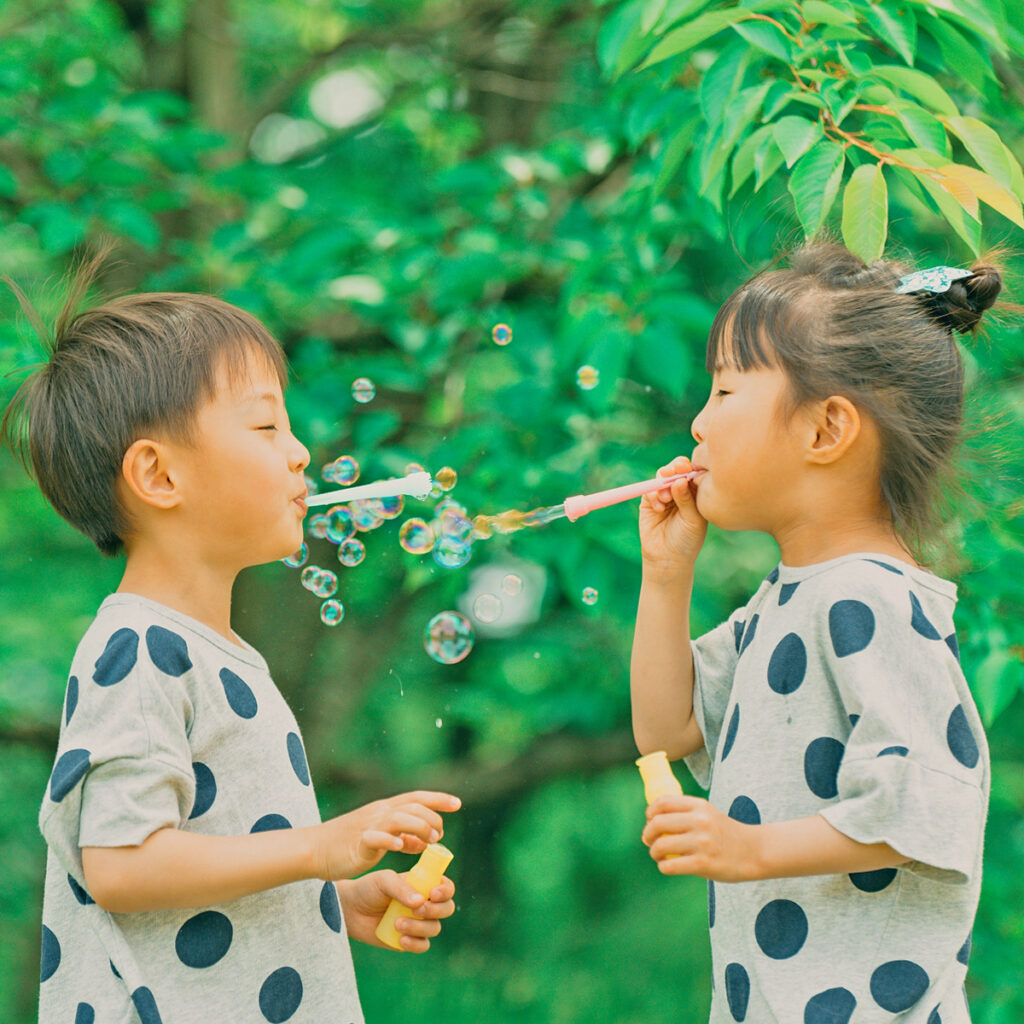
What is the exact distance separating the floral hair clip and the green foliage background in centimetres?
47

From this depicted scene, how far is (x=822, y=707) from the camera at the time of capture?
3.65ft

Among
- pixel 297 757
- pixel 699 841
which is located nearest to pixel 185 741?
pixel 297 757

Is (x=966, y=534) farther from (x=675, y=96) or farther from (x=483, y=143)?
(x=483, y=143)

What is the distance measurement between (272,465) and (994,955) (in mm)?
1580

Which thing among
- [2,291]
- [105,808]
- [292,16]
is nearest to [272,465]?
[105,808]

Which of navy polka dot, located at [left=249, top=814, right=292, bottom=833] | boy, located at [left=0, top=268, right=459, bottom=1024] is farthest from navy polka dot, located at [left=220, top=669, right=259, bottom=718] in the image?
navy polka dot, located at [left=249, top=814, right=292, bottom=833]

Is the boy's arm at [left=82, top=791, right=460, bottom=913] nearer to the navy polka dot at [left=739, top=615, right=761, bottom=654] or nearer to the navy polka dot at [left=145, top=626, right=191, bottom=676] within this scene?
the navy polka dot at [left=145, top=626, right=191, bottom=676]

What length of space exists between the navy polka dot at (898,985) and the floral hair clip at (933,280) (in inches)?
26.7

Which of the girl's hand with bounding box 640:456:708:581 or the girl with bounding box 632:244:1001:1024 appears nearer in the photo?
the girl with bounding box 632:244:1001:1024

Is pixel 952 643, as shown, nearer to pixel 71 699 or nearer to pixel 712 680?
pixel 712 680

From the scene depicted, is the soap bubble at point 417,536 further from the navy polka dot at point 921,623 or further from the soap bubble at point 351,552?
the navy polka dot at point 921,623

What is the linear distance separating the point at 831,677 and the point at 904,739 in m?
0.11

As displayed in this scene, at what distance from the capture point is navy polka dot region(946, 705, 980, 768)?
1064 millimetres

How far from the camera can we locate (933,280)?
1.21 metres
